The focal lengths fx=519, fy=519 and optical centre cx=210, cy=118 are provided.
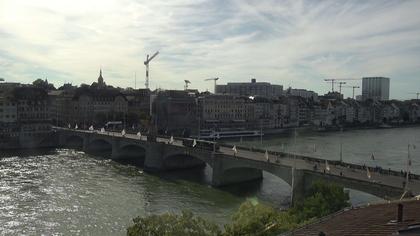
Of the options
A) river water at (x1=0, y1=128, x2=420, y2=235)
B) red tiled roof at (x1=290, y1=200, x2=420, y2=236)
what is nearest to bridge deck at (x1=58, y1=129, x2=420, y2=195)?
Answer: river water at (x1=0, y1=128, x2=420, y2=235)

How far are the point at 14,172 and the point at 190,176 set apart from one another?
68.6 feet

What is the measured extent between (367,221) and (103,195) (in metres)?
38.4

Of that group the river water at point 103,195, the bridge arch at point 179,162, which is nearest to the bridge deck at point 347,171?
the river water at point 103,195

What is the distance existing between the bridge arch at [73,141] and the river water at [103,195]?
26.3 metres

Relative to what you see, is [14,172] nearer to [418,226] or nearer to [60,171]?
[60,171]

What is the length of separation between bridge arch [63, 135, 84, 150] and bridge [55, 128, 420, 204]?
918 centimetres

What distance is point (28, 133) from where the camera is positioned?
97562 millimetres

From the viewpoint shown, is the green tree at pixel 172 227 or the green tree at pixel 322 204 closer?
the green tree at pixel 172 227

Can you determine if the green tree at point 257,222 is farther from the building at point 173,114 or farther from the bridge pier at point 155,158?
the building at point 173,114

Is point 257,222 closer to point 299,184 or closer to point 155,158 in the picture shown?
point 299,184

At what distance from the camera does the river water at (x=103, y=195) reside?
123 feet

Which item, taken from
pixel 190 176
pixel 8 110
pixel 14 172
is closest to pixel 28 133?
pixel 8 110

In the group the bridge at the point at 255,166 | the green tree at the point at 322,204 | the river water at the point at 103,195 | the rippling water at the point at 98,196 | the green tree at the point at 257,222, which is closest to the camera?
the green tree at the point at 257,222

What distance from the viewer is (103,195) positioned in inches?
1869
